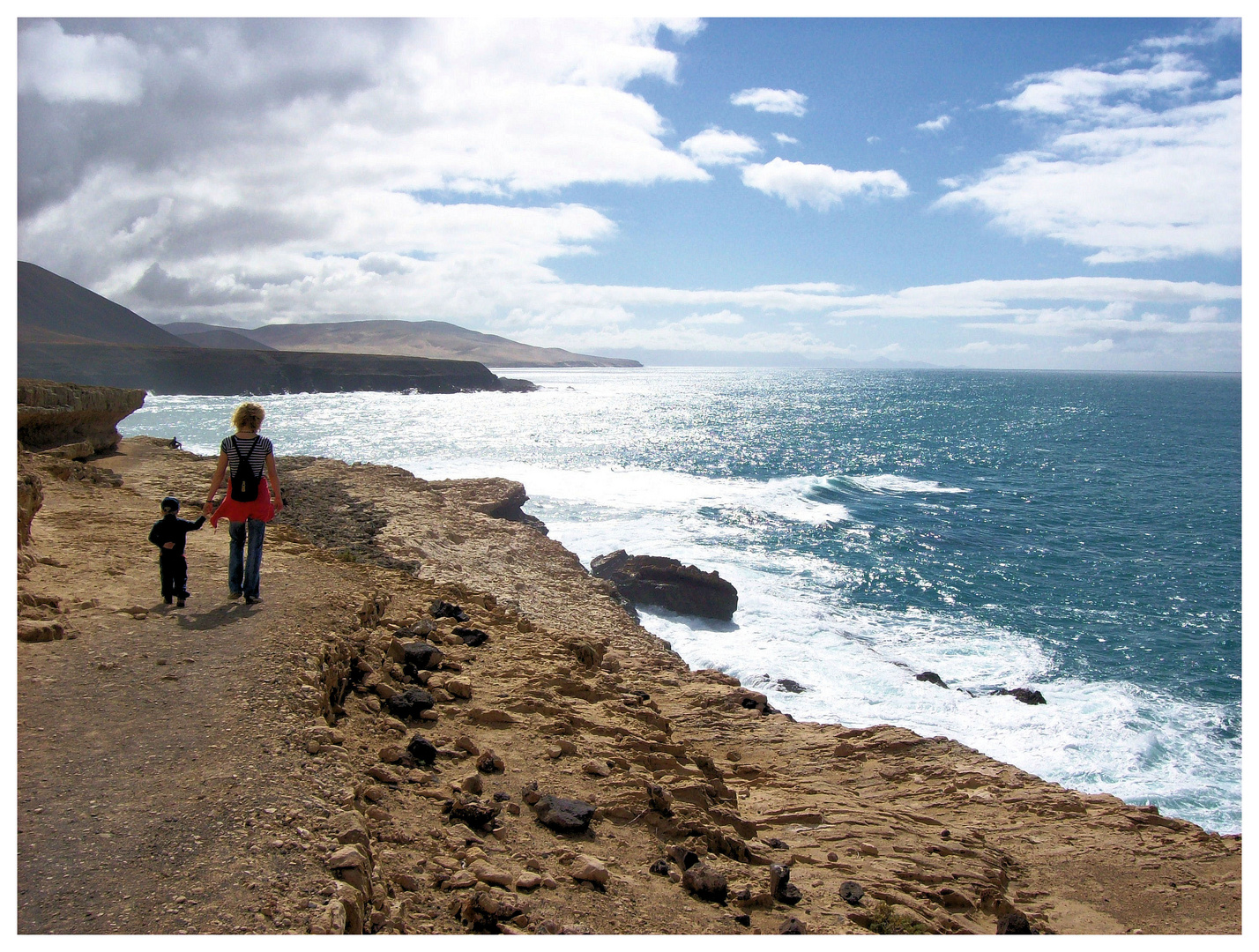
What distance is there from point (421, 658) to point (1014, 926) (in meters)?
5.55

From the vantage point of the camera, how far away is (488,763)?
18.8 feet

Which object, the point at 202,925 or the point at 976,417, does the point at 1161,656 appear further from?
the point at 976,417

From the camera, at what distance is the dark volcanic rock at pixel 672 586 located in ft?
65.3

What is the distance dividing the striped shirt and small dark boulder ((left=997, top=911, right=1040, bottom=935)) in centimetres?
720

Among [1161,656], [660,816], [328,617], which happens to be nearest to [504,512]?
[328,617]

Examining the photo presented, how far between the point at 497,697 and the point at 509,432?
57894mm

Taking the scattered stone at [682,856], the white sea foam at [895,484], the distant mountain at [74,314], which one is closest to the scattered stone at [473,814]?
the scattered stone at [682,856]

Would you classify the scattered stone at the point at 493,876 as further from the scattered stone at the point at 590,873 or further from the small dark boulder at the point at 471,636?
the small dark boulder at the point at 471,636

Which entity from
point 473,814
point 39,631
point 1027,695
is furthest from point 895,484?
point 39,631

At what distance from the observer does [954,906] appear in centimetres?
557

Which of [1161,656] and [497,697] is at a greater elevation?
[497,697]

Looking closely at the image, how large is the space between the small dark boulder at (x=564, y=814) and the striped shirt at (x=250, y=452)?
13.6 feet

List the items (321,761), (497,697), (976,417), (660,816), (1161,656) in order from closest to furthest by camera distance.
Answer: (321,761)
(660,816)
(497,697)
(1161,656)
(976,417)

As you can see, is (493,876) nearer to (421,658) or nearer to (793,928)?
(793,928)
